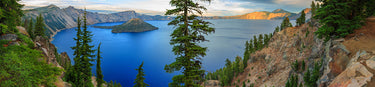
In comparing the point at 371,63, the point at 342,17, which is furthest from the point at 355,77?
the point at 342,17

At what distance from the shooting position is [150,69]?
11500 cm

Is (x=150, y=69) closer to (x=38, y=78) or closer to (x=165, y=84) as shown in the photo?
(x=165, y=84)

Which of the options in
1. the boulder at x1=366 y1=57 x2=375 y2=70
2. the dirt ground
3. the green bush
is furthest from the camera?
the dirt ground

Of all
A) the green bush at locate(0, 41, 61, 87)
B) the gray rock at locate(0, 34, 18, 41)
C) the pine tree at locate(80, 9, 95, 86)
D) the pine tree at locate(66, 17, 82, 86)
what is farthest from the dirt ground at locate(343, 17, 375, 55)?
the pine tree at locate(66, 17, 82, 86)

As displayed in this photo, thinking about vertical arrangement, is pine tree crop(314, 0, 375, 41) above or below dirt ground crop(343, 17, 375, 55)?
above

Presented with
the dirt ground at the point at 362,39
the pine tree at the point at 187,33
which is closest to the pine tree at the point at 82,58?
the pine tree at the point at 187,33

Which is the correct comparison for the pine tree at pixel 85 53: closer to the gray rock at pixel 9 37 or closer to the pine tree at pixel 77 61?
the pine tree at pixel 77 61

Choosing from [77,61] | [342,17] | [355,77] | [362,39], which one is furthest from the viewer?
[77,61]

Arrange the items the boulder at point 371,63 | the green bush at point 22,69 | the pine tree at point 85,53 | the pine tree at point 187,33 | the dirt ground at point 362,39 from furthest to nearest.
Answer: the pine tree at point 85,53
the dirt ground at point 362,39
the boulder at point 371,63
the green bush at point 22,69
the pine tree at point 187,33

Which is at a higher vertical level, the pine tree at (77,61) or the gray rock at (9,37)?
the gray rock at (9,37)

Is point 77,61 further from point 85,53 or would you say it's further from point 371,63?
point 371,63

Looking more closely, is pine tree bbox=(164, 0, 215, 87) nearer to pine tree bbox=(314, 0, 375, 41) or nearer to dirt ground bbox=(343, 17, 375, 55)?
dirt ground bbox=(343, 17, 375, 55)

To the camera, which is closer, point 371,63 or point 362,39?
point 371,63

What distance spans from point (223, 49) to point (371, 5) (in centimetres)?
12144
